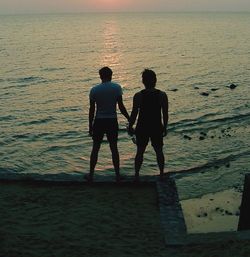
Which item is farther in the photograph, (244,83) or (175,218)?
(244,83)

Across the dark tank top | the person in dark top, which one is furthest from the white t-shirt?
the dark tank top

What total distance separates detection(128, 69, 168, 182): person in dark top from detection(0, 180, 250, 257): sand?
1.16 m

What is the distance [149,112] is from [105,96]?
0.98 metres

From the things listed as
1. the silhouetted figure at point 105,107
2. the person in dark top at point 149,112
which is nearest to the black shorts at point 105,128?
the silhouetted figure at point 105,107

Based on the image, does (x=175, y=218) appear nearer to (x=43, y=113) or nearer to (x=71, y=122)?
(x=71, y=122)

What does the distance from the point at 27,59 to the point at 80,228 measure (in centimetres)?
5069

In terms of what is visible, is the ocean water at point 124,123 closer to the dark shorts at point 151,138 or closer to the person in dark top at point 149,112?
the dark shorts at point 151,138

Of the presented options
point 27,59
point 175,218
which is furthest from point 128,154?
point 27,59

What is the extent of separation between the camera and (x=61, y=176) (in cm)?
977

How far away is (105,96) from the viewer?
8641 mm

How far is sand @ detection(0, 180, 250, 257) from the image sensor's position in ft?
21.4

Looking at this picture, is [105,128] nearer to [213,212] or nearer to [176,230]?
[176,230]

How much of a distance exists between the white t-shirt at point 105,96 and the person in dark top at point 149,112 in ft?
1.50

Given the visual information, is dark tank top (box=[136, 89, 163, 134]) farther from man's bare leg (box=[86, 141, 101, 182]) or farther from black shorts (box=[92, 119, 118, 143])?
man's bare leg (box=[86, 141, 101, 182])
